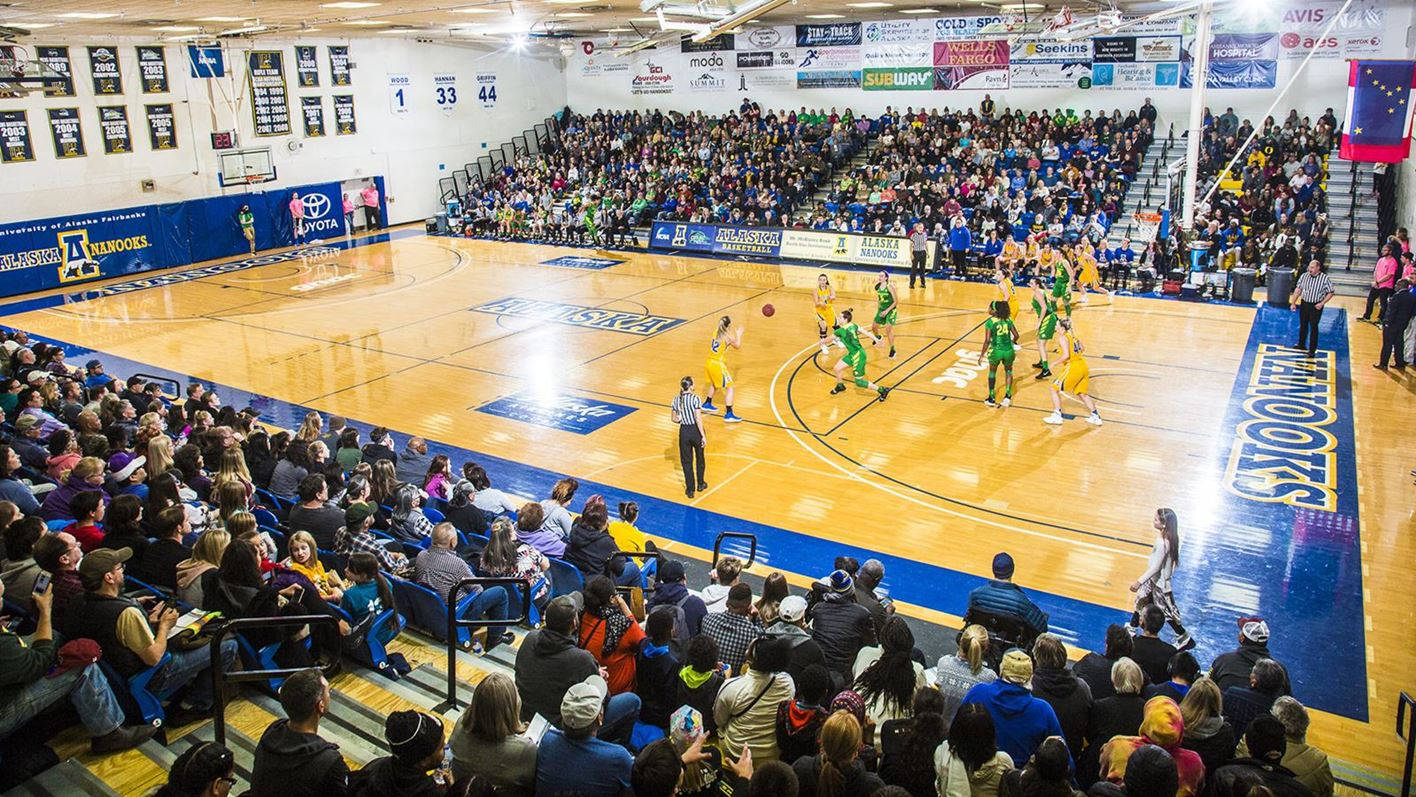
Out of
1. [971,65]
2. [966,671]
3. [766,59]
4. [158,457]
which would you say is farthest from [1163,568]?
[766,59]

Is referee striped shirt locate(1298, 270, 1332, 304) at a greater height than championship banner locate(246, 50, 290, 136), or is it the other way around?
championship banner locate(246, 50, 290, 136)

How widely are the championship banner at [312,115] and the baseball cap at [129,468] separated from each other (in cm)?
2708

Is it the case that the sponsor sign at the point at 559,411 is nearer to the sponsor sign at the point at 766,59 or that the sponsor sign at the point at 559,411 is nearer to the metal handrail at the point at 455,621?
the metal handrail at the point at 455,621

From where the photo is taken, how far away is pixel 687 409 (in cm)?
1253

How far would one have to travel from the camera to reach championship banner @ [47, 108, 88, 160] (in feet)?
90.4

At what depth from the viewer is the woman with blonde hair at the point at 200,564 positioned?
6793mm

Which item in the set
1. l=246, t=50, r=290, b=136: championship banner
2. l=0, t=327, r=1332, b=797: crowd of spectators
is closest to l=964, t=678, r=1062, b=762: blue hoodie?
l=0, t=327, r=1332, b=797: crowd of spectators

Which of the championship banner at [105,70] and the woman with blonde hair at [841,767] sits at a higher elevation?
the championship banner at [105,70]

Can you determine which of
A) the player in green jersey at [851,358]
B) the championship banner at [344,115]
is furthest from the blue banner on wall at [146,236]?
the player in green jersey at [851,358]

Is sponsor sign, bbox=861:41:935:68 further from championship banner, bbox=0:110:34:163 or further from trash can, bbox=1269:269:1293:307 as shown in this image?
championship banner, bbox=0:110:34:163

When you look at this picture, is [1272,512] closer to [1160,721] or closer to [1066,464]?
[1066,464]

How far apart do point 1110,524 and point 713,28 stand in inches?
304

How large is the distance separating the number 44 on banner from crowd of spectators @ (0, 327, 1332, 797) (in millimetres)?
33519

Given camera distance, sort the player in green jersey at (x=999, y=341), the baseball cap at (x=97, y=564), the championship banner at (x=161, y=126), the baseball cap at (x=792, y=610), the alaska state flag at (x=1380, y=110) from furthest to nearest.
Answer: the championship banner at (x=161, y=126) < the alaska state flag at (x=1380, y=110) < the player in green jersey at (x=999, y=341) < the baseball cap at (x=792, y=610) < the baseball cap at (x=97, y=564)
